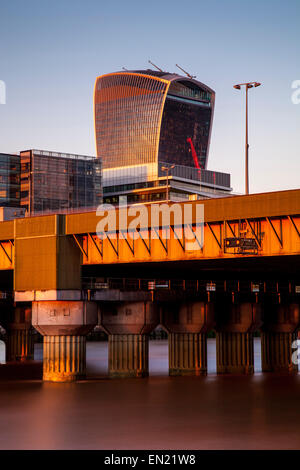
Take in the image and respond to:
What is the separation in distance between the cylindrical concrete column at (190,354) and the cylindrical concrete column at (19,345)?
36396 mm

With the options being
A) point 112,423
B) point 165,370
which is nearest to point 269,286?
point 165,370

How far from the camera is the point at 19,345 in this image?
117000 mm

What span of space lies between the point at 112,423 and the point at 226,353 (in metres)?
44.4

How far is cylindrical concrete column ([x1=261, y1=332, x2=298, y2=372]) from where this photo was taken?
96312mm

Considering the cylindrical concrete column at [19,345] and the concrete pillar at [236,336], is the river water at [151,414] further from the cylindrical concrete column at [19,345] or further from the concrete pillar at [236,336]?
the cylindrical concrete column at [19,345]

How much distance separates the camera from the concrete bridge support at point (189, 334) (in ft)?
281

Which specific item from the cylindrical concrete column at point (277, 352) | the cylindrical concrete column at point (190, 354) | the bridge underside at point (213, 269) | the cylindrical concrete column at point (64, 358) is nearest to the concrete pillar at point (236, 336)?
the bridge underside at point (213, 269)

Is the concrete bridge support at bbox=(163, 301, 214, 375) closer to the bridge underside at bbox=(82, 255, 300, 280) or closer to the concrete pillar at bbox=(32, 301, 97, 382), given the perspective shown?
the bridge underside at bbox=(82, 255, 300, 280)

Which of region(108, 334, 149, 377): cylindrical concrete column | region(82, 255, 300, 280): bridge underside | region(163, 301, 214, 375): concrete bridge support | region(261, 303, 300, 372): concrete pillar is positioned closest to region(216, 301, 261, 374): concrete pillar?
region(82, 255, 300, 280): bridge underside

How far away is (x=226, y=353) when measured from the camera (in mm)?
90250

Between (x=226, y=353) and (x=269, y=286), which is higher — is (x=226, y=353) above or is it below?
below
